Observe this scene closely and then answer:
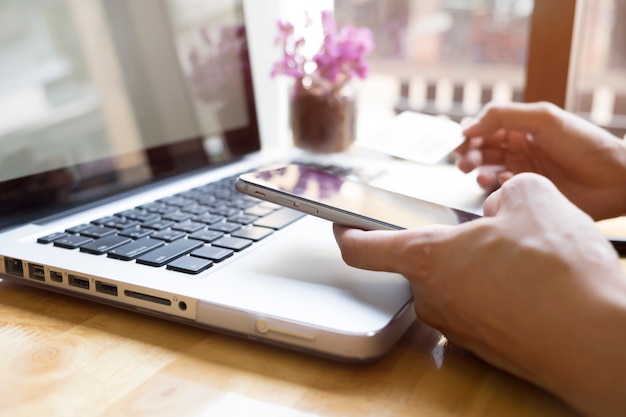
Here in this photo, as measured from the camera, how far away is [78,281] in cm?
50

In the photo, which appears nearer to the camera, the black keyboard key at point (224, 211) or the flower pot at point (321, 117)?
the black keyboard key at point (224, 211)

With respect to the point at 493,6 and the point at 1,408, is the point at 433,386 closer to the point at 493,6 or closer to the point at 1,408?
the point at 1,408

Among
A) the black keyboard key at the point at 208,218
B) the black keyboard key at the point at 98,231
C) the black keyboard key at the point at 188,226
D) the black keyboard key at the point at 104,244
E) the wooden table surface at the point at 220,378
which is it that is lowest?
the wooden table surface at the point at 220,378

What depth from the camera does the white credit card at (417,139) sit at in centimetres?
75

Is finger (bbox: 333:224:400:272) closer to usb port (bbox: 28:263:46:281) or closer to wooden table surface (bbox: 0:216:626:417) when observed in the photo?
wooden table surface (bbox: 0:216:626:417)

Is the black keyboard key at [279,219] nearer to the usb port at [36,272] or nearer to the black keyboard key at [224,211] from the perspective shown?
the black keyboard key at [224,211]

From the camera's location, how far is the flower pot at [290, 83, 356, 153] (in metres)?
1.01

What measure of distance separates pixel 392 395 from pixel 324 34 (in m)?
0.76

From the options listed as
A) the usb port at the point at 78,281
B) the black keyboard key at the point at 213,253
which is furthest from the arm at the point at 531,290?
the usb port at the point at 78,281

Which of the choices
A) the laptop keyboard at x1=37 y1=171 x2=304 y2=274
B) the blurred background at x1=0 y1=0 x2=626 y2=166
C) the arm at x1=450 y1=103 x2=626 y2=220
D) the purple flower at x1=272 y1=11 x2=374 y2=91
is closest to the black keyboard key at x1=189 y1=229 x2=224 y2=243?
the laptop keyboard at x1=37 y1=171 x2=304 y2=274

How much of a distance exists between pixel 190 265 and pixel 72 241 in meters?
0.14

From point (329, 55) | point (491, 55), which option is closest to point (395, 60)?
point (491, 55)

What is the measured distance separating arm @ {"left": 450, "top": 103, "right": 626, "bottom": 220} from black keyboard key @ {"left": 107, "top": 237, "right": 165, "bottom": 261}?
1.45 feet

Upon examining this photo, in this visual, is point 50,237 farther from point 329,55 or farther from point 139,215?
point 329,55
